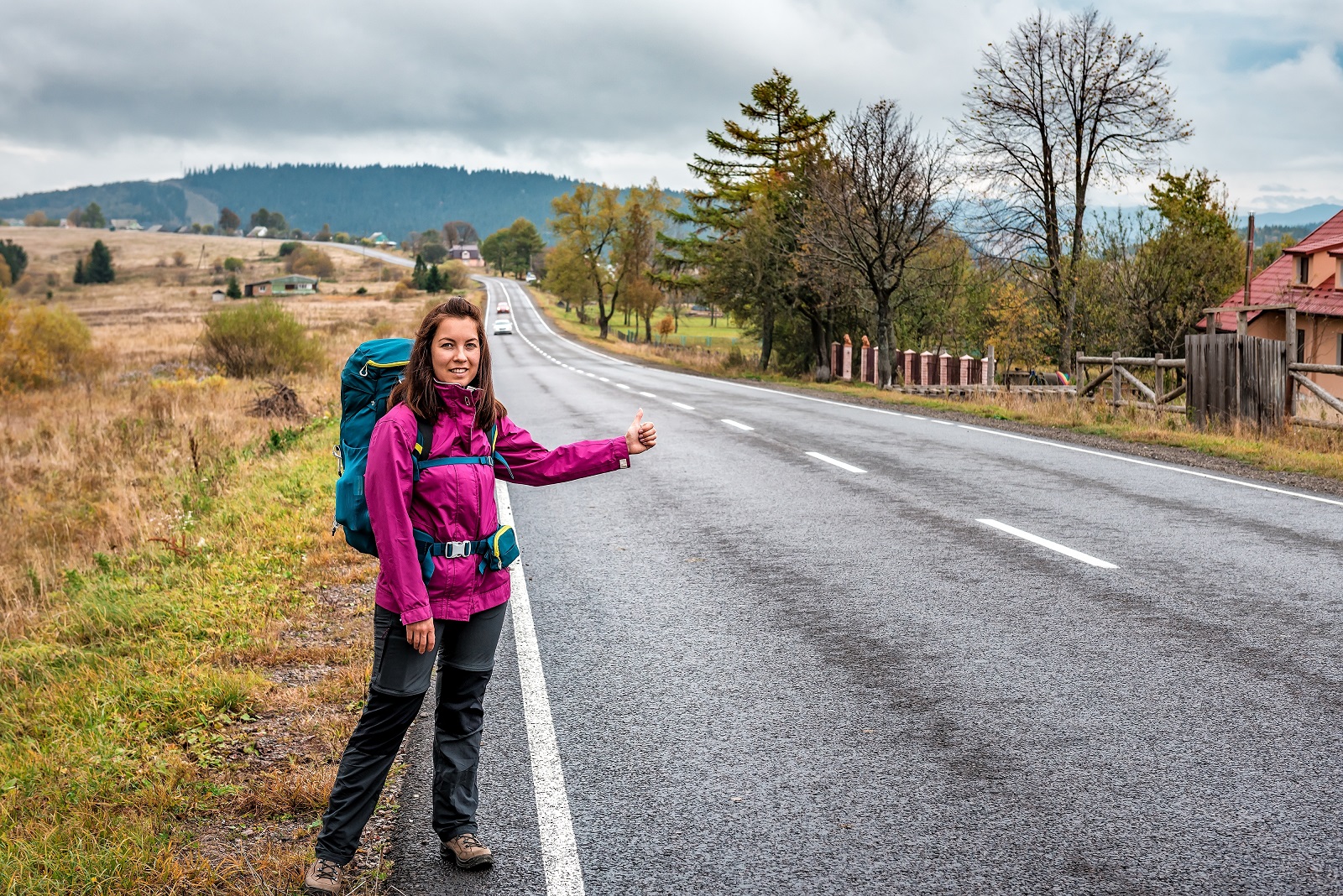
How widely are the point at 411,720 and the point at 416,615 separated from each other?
18.5 inches

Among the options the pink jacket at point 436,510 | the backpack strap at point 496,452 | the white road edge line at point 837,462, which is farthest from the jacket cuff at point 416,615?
the white road edge line at point 837,462

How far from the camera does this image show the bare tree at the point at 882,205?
3084 cm

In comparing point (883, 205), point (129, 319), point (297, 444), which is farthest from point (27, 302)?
point (129, 319)

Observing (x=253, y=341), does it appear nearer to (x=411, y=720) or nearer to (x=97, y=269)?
(x=411, y=720)

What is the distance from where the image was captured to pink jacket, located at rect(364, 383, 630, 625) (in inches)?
124

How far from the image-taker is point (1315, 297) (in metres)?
39.8

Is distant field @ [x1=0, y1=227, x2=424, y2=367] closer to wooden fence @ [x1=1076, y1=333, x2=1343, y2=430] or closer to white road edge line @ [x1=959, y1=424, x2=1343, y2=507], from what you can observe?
white road edge line @ [x1=959, y1=424, x2=1343, y2=507]

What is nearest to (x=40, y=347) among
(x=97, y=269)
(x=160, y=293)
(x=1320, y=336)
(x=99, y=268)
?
(x=1320, y=336)

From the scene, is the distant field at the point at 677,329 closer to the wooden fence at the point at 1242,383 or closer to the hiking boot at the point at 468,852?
the wooden fence at the point at 1242,383

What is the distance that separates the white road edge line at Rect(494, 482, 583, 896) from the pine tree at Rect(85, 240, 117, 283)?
158m

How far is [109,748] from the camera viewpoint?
4559 millimetres

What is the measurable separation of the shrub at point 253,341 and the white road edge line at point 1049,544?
1038 inches

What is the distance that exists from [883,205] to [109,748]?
Answer: 29.6 metres

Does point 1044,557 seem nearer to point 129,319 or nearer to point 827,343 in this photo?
point 827,343
